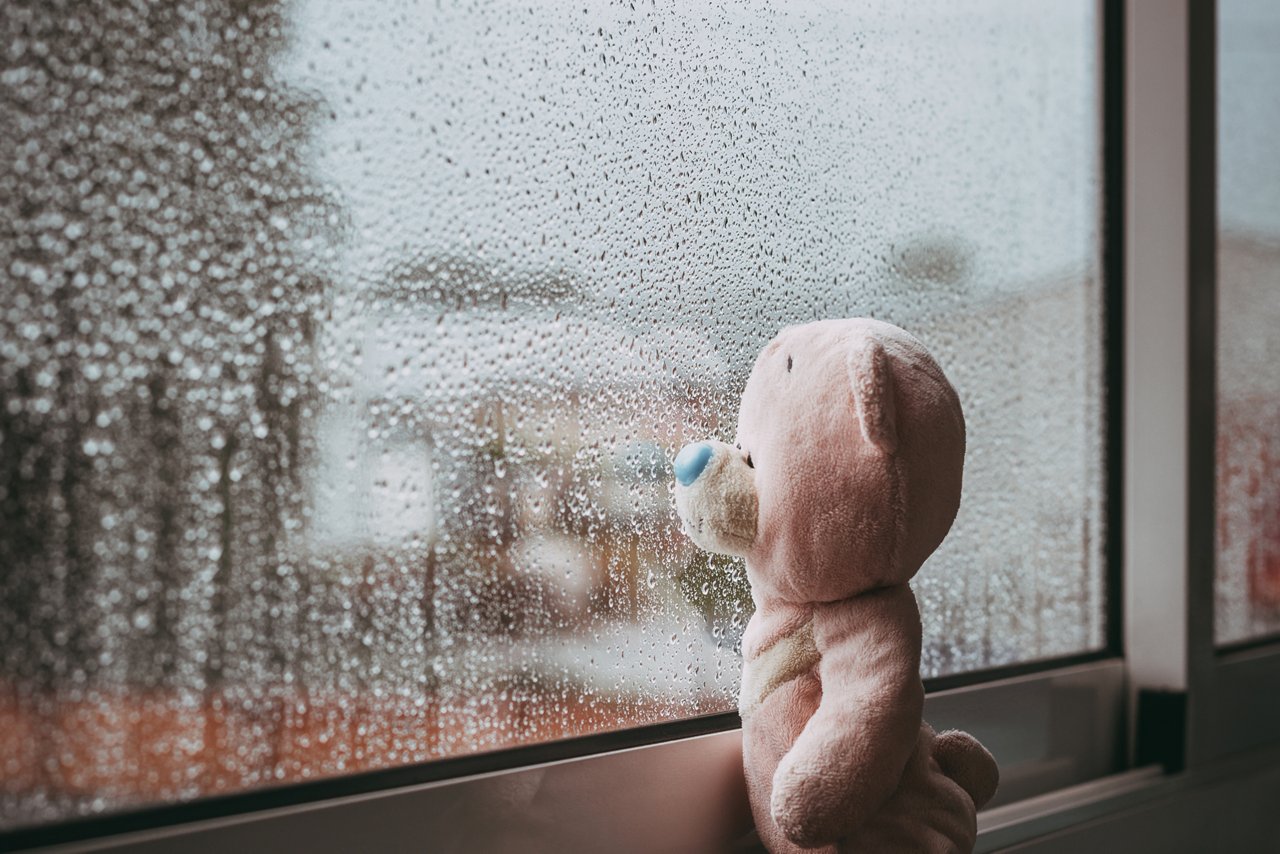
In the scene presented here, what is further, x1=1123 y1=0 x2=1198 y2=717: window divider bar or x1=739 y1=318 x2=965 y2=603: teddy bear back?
x1=1123 y1=0 x2=1198 y2=717: window divider bar

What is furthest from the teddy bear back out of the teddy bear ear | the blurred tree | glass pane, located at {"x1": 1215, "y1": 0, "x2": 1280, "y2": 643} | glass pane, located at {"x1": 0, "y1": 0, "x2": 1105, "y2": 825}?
glass pane, located at {"x1": 1215, "y1": 0, "x2": 1280, "y2": 643}

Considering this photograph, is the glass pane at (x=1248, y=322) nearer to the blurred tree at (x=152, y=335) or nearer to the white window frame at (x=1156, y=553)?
the white window frame at (x=1156, y=553)

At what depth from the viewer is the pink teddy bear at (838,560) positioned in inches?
24.5

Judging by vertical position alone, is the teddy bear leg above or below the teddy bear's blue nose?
below

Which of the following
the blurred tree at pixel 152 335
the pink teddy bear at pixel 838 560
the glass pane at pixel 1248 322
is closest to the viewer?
the blurred tree at pixel 152 335

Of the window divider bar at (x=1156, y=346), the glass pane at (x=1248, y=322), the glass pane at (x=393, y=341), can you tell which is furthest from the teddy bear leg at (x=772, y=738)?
the glass pane at (x=1248, y=322)

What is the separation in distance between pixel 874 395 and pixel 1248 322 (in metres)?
1.03

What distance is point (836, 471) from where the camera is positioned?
642mm

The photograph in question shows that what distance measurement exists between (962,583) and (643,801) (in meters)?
0.44

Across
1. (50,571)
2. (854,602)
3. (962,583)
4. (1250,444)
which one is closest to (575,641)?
(854,602)

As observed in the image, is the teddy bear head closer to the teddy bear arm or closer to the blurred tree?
the teddy bear arm

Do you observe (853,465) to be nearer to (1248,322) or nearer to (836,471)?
(836,471)

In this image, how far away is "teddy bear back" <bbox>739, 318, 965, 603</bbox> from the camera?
0.64 metres

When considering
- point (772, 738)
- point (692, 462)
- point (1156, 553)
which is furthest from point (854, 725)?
point (1156, 553)
